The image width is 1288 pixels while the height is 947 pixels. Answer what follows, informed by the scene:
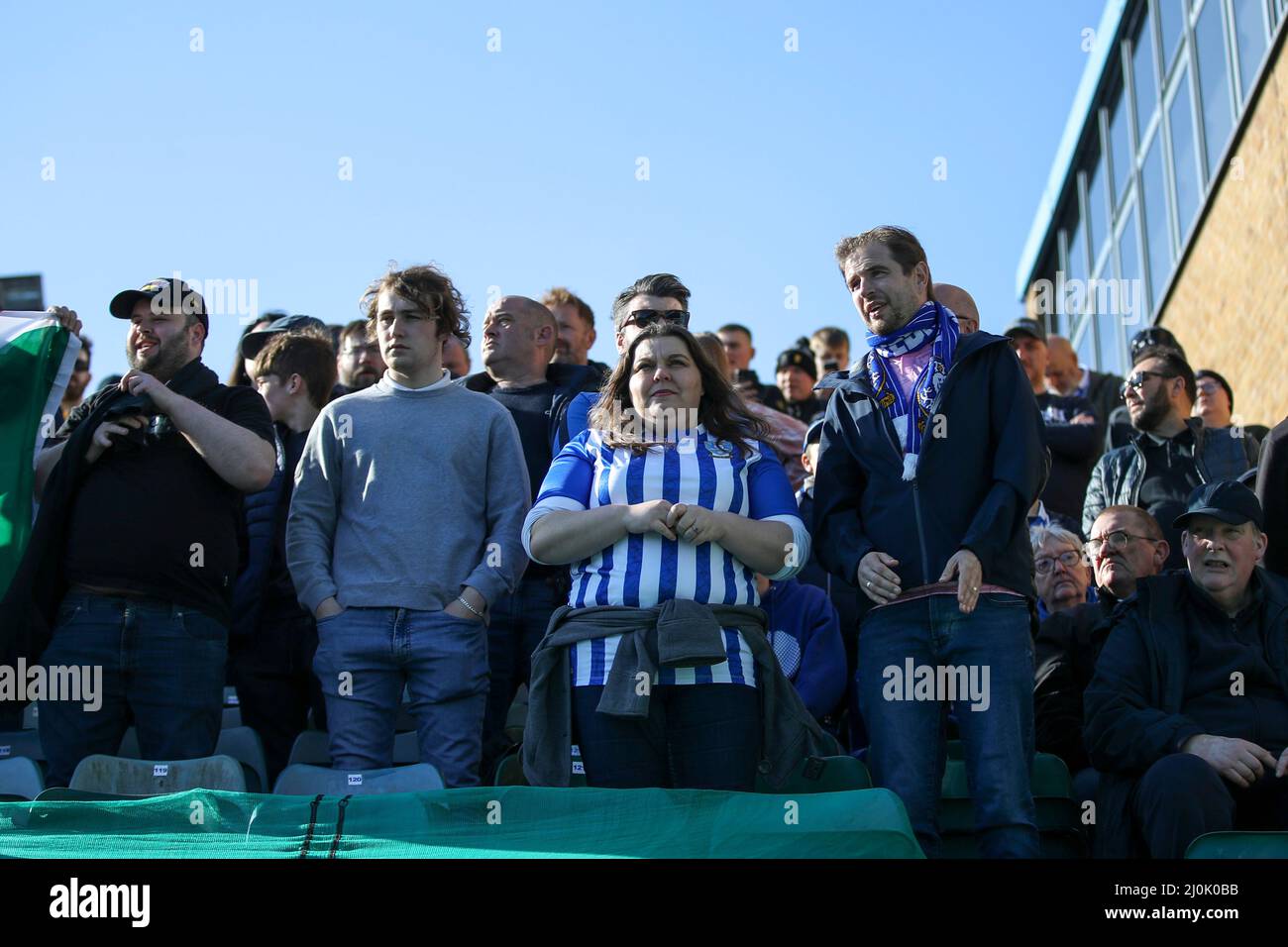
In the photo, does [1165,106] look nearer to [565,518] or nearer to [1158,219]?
[1158,219]

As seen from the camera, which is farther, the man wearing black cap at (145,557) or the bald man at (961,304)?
the bald man at (961,304)

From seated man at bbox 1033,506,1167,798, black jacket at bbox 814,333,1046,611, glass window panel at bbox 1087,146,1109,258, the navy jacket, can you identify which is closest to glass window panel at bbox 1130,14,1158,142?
glass window panel at bbox 1087,146,1109,258

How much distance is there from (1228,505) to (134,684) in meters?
3.90

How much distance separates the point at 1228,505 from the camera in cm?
580

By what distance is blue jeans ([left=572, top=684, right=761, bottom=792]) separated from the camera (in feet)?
15.8

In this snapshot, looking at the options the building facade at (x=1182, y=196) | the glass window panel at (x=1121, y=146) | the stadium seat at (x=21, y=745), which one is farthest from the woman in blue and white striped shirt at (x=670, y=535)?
the glass window panel at (x=1121, y=146)

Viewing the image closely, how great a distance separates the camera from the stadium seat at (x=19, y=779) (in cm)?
530

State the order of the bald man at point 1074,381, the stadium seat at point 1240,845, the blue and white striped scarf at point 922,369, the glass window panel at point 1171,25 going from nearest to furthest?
the stadium seat at point 1240,845, the blue and white striped scarf at point 922,369, the bald man at point 1074,381, the glass window panel at point 1171,25

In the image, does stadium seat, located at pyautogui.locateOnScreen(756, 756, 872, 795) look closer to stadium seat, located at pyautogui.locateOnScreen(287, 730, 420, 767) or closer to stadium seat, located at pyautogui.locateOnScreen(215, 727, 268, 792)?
stadium seat, located at pyautogui.locateOnScreen(287, 730, 420, 767)

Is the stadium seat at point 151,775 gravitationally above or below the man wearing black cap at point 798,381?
below

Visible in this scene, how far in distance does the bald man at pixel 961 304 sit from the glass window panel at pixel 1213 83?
9.16 meters

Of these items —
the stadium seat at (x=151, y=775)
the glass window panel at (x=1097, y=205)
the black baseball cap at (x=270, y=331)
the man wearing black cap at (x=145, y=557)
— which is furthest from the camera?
the glass window panel at (x=1097, y=205)

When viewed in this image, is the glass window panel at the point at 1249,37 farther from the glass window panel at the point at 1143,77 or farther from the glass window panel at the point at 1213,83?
the glass window panel at the point at 1143,77
